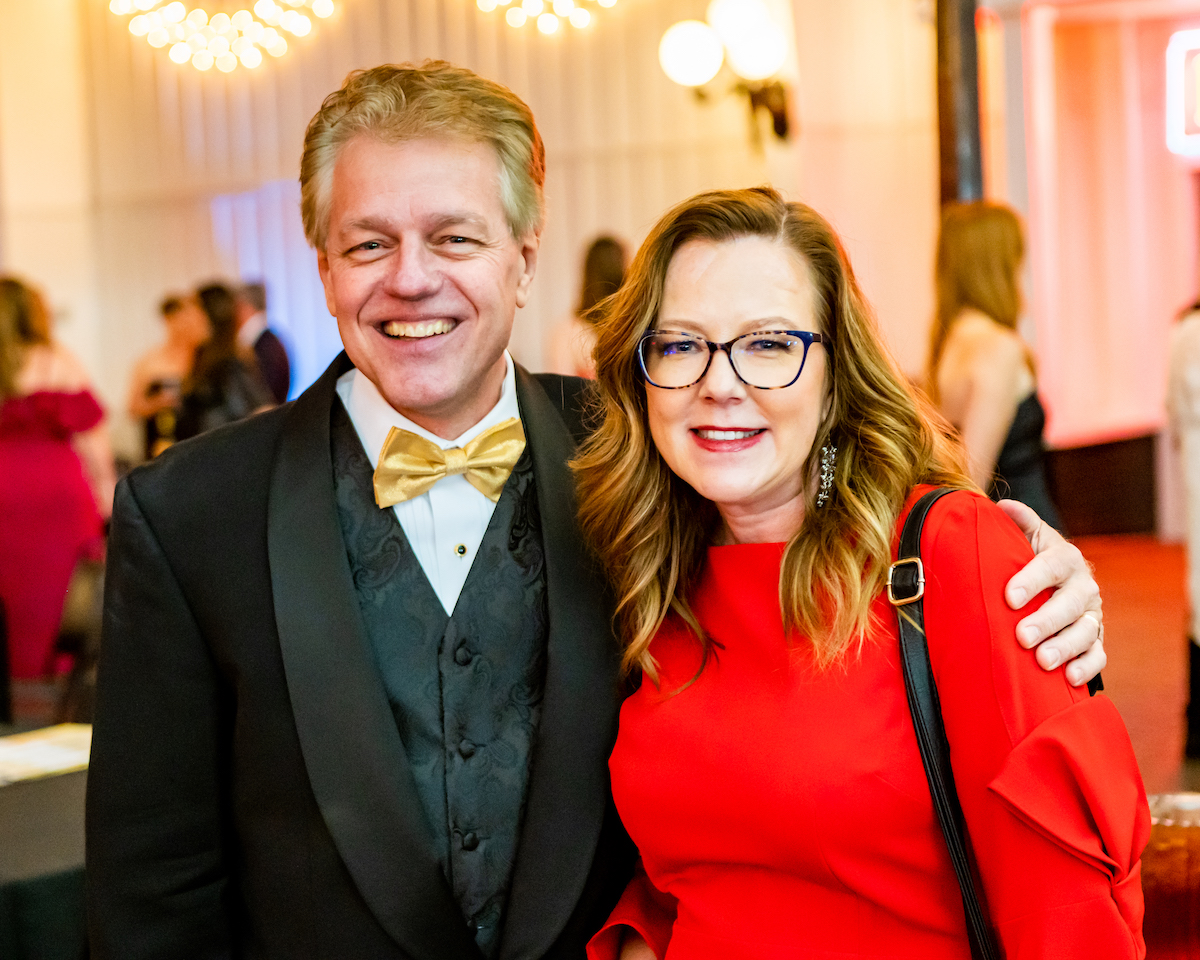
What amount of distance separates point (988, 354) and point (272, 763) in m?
2.83

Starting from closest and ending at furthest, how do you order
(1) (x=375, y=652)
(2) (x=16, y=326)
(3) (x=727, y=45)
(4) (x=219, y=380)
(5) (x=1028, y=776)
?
1. (5) (x=1028, y=776)
2. (1) (x=375, y=652)
3. (2) (x=16, y=326)
4. (4) (x=219, y=380)
5. (3) (x=727, y=45)

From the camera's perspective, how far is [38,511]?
4.46m

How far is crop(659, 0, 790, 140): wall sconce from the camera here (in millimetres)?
6121

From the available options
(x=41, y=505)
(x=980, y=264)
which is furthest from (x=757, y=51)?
(x=41, y=505)

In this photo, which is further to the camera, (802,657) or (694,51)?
(694,51)

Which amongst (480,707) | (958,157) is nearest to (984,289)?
(958,157)

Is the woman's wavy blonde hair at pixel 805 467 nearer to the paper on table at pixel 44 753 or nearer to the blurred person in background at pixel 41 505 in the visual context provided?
the paper on table at pixel 44 753

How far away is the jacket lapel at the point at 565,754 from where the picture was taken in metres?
1.41

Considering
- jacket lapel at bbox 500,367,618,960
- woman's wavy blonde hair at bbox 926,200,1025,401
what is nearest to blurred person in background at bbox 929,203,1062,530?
woman's wavy blonde hair at bbox 926,200,1025,401

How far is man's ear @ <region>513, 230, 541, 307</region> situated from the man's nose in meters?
0.15

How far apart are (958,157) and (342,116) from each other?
16.5ft

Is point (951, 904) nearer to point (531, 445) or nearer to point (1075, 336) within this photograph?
point (531, 445)

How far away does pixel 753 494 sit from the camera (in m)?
1.39

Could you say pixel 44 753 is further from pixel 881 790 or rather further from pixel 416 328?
pixel 881 790
